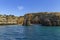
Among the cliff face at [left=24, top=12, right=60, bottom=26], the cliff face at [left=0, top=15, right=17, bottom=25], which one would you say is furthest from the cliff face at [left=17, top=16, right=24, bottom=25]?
the cliff face at [left=24, top=12, right=60, bottom=26]

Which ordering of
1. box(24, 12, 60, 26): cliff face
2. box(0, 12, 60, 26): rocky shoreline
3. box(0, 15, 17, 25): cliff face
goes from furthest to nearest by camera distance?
box(0, 15, 17, 25): cliff face < box(0, 12, 60, 26): rocky shoreline < box(24, 12, 60, 26): cliff face

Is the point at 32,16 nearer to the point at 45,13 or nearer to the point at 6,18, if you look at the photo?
the point at 45,13

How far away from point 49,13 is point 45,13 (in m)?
3.05

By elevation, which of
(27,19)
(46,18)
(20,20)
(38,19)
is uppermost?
(46,18)

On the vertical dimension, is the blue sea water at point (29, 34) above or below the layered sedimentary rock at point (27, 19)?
below

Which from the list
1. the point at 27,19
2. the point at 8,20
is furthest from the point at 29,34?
the point at 8,20

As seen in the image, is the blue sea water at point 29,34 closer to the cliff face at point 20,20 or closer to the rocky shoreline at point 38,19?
the rocky shoreline at point 38,19

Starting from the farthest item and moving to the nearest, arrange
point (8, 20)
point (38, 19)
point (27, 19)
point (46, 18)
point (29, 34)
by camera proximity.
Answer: point (8, 20)
point (38, 19)
point (27, 19)
point (46, 18)
point (29, 34)

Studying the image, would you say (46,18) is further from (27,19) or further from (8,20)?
(8,20)

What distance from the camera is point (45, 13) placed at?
88.3 meters

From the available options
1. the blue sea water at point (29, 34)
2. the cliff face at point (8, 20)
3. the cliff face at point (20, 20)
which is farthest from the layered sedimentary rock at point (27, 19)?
the blue sea water at point (29, 34)

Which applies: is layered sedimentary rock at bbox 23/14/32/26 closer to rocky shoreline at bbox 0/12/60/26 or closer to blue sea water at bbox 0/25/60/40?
rocky shoreline at bbox 0/12/60/26

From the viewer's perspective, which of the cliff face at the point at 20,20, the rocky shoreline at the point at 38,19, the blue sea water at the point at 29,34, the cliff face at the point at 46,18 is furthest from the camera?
the cliff face at the point at 20,20

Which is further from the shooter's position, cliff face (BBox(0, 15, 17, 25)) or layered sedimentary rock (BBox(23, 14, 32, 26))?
cliff face (BBox(0, 15, 17, 25))
